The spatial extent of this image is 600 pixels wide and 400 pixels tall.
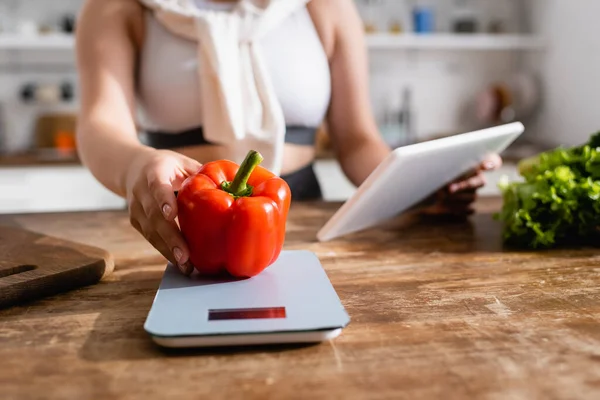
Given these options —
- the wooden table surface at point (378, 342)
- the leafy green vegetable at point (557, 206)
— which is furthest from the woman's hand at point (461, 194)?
the wooden table surface at point (378, 342)

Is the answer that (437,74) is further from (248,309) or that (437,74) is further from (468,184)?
(248,309)

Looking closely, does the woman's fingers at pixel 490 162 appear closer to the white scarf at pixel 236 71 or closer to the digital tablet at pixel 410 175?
the digital tablet at pixel 410 175

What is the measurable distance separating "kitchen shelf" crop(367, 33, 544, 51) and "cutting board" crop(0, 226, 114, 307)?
216cm

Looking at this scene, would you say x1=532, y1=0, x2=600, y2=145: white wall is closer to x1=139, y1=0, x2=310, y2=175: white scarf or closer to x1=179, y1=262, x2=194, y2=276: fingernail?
x1=139, y1=0, x2=310, y2=175: white scarf

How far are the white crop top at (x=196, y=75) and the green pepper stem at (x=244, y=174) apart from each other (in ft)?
1.76

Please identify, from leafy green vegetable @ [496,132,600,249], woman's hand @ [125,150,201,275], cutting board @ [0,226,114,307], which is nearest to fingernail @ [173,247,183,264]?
woman's hand @ [125,150,201,275]

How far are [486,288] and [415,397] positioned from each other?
11.7 inches

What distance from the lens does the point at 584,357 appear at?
56 centimetres

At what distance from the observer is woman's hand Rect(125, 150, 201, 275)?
734 mm

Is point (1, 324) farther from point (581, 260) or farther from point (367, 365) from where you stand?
point (581, 260)

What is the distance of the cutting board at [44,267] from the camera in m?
0.70

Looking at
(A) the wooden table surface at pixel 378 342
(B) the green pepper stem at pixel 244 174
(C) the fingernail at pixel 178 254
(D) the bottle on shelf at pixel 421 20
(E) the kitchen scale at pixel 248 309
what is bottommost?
(A) the wooden table surface at pixel 378 342

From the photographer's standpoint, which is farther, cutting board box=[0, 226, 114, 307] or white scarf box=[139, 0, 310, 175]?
white scarf box=[139, 0, 310, 175]

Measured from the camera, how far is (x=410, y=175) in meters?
0.93
